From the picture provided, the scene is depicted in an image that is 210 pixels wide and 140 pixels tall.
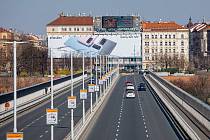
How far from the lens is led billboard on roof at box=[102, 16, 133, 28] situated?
184250mm

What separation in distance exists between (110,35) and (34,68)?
202ft

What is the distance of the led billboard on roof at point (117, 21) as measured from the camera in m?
184

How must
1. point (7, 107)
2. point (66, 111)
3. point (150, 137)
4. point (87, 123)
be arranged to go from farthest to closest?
point (66, 111) < point (7, 107) < point (87, 123) < point (150, 137)

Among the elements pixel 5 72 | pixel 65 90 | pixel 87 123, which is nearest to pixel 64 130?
pixel 87 123

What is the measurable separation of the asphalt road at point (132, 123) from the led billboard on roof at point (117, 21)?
118 m

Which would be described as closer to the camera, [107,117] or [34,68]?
[107,117]

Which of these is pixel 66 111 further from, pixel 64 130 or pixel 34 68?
pixel 34 68

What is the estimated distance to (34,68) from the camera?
406ft

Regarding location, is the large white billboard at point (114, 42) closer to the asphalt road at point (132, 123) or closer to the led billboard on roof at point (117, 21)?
the led billboard on roof at point (117, 21)

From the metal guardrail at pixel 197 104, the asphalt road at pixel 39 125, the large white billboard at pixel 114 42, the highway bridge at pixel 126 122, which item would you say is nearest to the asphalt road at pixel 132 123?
the highway bridge at pixel 126 122

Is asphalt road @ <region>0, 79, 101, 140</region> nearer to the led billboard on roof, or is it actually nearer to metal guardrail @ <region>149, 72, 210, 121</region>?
metal guardrail @ <region>149, 72, 210, 121</region>

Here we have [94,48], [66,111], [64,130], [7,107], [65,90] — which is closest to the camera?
[64,130]

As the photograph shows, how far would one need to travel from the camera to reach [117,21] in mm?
184750

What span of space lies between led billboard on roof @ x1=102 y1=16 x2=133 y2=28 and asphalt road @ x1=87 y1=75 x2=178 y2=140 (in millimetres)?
117644
